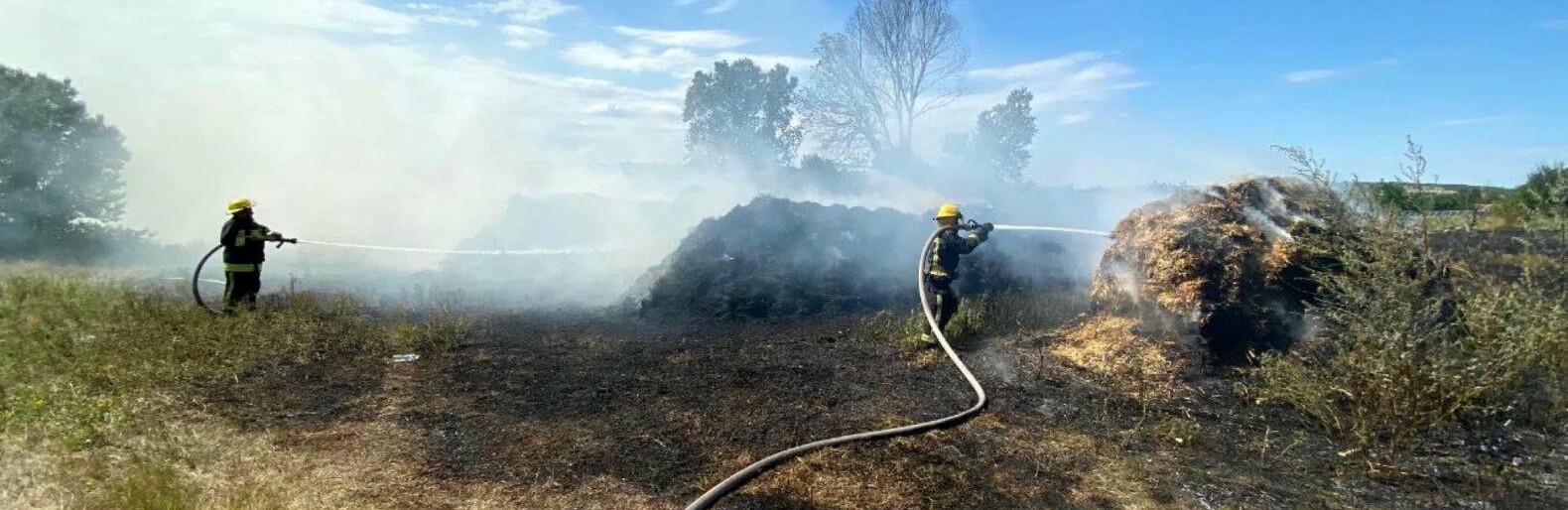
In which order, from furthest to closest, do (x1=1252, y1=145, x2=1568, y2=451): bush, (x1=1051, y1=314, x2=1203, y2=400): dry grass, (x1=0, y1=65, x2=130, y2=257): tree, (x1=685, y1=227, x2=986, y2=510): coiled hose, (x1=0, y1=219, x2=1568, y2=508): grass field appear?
(x1=0, y1=65, x2=130, y2=257): tree < (x1=1051, y1=314, x2=1203, y2=400): dry grass < (x1=1252, y1=145, x2=1568, y2=451): bush < (x1=0, y1=219, x2=1568, y2=508): grass field < (x1=685, y1=227, x2=986, y2=510): coiled hose

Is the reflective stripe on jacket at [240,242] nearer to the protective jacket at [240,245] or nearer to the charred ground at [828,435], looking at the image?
the protective jacket at [240,245]

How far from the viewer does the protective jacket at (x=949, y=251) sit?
8492 mm

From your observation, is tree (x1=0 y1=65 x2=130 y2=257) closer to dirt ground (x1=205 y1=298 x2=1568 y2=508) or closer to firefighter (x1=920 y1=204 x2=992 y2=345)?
dirt ground (x1=205 y1=298 x2=1568 y2=508)

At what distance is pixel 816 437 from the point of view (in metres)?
5.25

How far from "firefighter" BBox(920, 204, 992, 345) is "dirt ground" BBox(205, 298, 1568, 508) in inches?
26.0

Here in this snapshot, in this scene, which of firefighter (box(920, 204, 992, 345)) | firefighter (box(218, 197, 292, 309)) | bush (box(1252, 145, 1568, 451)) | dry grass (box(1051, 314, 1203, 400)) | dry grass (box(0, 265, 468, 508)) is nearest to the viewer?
dry grass (box(0, 265, 468, 508))

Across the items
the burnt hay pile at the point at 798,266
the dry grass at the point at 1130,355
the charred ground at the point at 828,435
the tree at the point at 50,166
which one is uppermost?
the tree at the point at 50,166

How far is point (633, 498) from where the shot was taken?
13.9 ft

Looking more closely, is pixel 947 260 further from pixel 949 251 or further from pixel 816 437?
pixel 816 437

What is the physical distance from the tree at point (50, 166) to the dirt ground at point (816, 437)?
53.5 ft

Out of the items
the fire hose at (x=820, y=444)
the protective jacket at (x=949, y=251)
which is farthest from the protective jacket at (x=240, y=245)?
the protective jacket at (x=949, y=251)

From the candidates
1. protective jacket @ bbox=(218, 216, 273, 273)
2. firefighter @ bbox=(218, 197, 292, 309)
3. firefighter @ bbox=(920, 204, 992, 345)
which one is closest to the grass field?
firefighter @ bbox=(920, 204, 992, 345)

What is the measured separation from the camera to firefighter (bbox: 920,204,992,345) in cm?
844

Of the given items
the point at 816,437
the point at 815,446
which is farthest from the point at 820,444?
the point at 816,437
